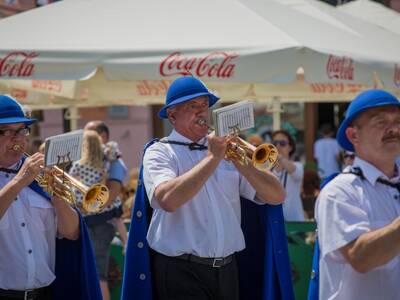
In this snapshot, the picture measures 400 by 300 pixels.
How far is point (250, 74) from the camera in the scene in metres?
5.61

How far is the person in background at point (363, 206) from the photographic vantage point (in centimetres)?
298

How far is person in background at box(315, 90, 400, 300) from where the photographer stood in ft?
9.79

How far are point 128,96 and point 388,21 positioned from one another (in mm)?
3332

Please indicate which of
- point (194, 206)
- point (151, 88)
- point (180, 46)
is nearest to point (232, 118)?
point (194, 206)

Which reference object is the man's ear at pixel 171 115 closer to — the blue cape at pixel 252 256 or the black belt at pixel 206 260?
the blue cape at pixel 252 256

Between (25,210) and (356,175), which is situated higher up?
(356,175)

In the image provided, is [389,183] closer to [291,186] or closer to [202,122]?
[202,122]

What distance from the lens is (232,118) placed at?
3.82 m

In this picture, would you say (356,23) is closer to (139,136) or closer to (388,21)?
(388,21)

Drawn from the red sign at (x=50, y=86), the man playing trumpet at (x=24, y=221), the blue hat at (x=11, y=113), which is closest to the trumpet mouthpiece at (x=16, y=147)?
the man playing trumpet at (x=24, y=221)

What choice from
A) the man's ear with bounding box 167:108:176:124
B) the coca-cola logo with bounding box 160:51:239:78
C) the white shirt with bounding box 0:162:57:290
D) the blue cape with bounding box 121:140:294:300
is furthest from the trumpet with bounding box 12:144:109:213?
the coca-cola logo with bounding box 160:51:239:78

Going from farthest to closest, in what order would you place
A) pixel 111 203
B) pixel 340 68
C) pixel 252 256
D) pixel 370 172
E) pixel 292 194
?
pixel 292 194 → pixel 111 203 → pixel 340 68 → pixel 252 256 → pixel 370 172

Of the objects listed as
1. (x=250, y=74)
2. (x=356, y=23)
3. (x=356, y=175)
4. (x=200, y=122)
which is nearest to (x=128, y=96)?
(x=356, y=23)

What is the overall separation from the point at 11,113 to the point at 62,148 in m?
0.49
